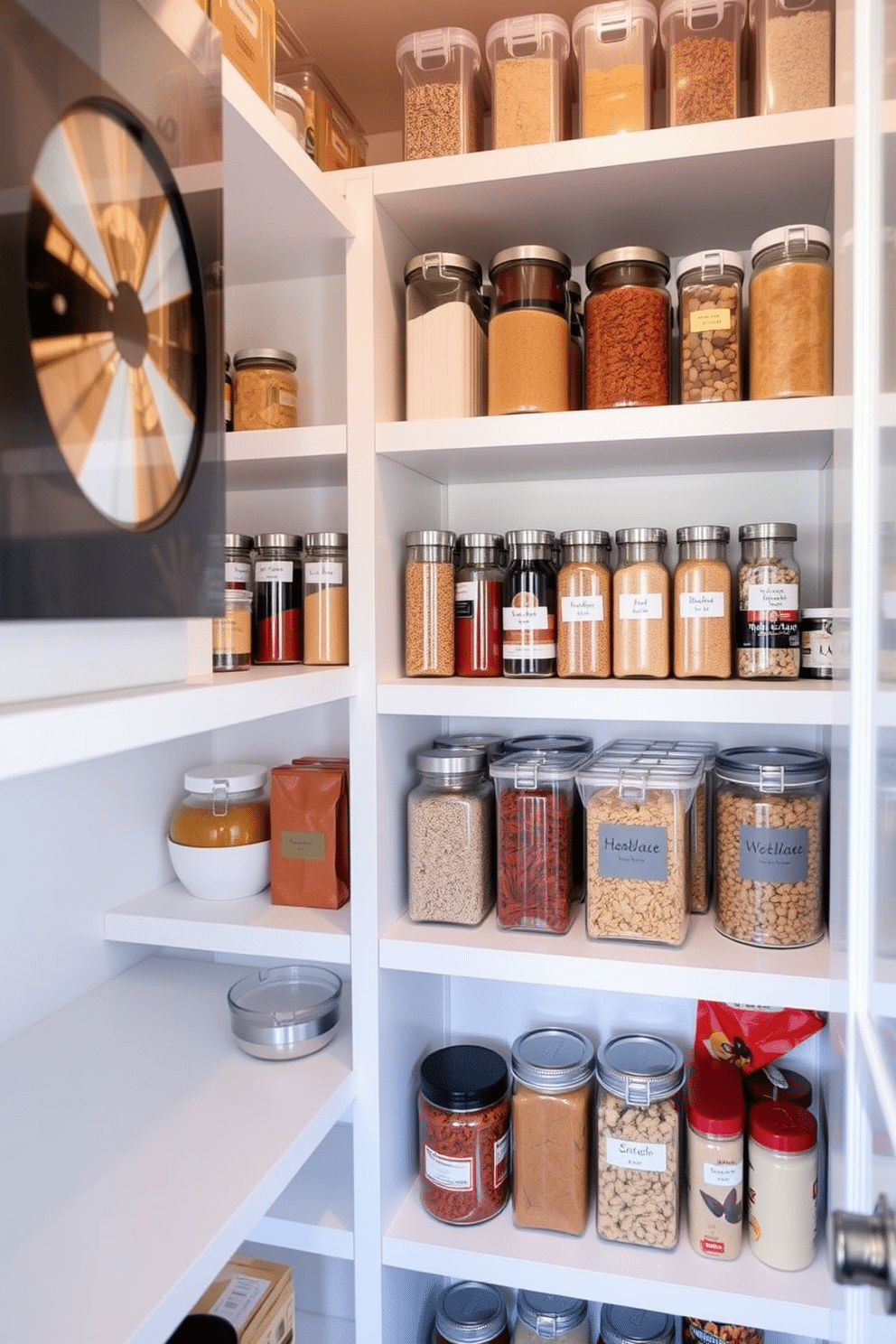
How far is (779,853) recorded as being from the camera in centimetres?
112

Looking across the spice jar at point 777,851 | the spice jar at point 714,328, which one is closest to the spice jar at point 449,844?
the spice jar at point 777,851

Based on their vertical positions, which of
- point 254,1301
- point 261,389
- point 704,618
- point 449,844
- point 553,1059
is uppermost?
point 261,389

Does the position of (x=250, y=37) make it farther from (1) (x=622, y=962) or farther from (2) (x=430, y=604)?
(1) (x=622, y=962)

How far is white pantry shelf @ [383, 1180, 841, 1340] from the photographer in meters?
1.10

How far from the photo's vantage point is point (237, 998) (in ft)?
4.17

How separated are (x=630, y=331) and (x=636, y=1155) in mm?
1062

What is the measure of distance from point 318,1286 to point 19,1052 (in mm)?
758

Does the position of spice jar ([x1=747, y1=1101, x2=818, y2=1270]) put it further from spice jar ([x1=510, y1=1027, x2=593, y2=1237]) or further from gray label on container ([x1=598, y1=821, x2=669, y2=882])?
gray label on container ([x1=598, y1=821, x2=669, y2=882])

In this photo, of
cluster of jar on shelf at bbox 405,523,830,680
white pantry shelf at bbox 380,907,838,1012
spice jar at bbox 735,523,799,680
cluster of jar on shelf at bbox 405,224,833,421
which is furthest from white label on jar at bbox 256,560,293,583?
spice jar at bbox 735,523,799,680

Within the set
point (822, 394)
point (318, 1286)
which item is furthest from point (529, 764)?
point (318, 1286)

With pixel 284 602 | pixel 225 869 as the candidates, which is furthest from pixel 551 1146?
pixel 284 602

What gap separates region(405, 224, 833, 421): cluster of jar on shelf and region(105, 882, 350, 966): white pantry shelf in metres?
0.72

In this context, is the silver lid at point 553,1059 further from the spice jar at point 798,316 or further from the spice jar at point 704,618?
the spice jar at point 798,316

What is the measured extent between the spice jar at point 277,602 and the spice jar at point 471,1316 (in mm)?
1042
